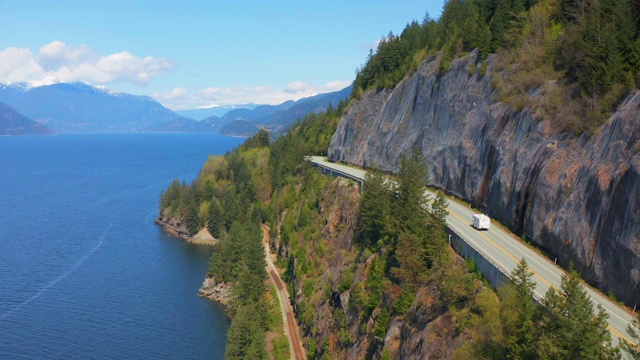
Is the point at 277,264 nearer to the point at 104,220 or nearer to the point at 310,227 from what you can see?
the point at 310,227

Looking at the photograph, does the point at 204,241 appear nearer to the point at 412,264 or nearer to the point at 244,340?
the point at 244,340

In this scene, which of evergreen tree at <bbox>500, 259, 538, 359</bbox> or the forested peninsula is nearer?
evergreen tree at <bbox>500, 259, 538, 359</bbox>

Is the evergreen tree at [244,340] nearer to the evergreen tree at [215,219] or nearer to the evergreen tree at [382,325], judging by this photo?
the evergreen tree at [382,325]

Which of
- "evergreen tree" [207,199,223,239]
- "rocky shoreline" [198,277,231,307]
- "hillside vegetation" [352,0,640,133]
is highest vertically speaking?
"hillside vegetation" [352,0,640,133]

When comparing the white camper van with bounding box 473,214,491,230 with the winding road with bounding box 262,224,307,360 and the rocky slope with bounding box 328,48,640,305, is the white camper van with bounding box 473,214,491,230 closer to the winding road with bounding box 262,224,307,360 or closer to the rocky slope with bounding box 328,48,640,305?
the rocky slope with bounding box 328,48,640,305

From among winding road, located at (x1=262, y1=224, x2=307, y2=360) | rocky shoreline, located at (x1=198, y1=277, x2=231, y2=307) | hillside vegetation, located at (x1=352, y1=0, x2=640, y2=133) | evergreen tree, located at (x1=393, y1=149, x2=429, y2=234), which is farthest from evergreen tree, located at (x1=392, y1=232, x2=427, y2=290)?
rocky shoreline, located at (x1=198, y1=277, x2=231, y2=307)

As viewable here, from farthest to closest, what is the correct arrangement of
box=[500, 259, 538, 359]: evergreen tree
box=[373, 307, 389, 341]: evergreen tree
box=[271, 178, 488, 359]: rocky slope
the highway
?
box=[373, 307, 389, 341]: evergreen tree, box=[271, 178, 488, 359]: rocky slope, the highway, box=[500, 259, 538, 359]: evergreen tree

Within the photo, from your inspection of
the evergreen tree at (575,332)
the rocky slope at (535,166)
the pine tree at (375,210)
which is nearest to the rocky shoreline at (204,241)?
the pine tree at (375,210)

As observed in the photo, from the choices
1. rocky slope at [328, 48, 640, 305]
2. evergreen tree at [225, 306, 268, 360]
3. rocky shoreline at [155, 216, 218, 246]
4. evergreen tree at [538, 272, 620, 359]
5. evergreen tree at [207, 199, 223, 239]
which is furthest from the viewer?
rocky shoreline at [155, 216, 218, 246]
